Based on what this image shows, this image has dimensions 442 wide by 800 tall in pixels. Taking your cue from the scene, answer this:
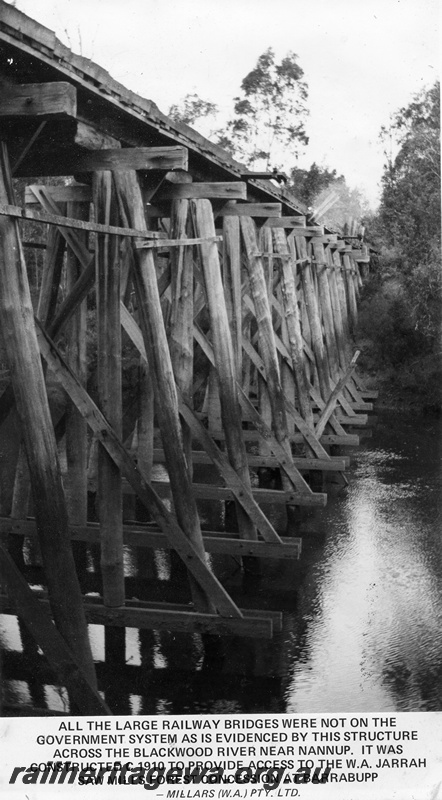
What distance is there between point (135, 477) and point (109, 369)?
611 millimetres

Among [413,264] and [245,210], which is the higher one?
[245,210]

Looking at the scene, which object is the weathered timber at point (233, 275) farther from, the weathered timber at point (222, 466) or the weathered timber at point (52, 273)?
the weathered timber at point (52, 273)

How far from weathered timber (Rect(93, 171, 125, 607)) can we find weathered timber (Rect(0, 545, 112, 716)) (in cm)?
144

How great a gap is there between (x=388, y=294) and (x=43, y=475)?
1597 centimetres

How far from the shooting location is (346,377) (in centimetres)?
1159

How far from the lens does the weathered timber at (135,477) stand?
5.09m

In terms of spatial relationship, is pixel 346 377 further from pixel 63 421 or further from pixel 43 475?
pixel 43 475

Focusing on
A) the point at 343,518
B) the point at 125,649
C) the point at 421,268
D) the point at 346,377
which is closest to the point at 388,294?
the point at 421,268

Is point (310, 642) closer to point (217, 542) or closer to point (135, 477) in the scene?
point (217, 542)

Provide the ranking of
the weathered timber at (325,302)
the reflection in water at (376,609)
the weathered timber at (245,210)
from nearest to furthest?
the reflection in water at (376,609), the weathered timber at (245,210), the weathered timber at (325,302)

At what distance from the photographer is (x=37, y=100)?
3.86m

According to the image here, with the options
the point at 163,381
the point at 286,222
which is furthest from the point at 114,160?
the point at 286,222

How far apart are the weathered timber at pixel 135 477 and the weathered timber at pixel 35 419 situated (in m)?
1.27

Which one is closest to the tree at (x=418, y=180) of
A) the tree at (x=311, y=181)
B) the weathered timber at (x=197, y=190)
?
the weathered timber at (x=197, y=190)
